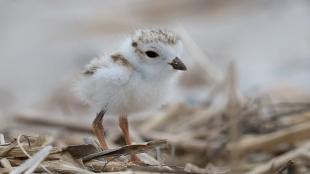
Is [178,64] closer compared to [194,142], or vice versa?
[178,64]

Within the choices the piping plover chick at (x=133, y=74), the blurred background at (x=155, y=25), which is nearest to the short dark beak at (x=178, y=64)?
the piping plover chick at (x=133, y=74)

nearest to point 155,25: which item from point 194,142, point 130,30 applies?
point 130,30

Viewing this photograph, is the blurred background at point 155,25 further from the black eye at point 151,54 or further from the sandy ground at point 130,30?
the black eye at point 151,54

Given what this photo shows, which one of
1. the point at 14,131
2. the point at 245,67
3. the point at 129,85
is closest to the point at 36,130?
the point at 14,131

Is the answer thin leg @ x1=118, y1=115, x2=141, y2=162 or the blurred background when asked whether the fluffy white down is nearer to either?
thin leg @ x1=118, y1=115, x2=141, y2=162

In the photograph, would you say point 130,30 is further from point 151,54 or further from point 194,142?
point 151,54

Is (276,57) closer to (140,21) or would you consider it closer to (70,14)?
(140,21)

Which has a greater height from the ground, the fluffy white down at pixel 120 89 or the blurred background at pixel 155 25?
the blurred background at pixel 155 25
